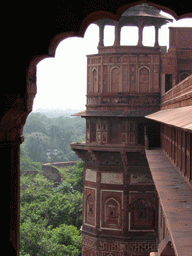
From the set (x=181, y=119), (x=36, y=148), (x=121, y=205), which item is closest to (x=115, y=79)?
(x=121, y=205)

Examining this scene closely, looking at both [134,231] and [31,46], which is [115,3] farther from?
[134,231]

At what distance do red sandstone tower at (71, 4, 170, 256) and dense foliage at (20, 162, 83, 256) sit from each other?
415cm

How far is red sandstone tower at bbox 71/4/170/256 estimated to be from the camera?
20656 millimetres

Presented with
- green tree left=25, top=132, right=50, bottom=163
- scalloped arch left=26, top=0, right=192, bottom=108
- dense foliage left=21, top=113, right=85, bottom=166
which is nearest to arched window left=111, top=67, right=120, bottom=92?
scalloped arch left=26, top=0, right=192, bottom=108

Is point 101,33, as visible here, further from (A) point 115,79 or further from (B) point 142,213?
(B) point 142,213

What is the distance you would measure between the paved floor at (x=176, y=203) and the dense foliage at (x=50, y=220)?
1285 centimetres

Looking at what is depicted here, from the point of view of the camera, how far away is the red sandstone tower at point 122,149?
20656mm

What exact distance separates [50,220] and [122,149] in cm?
1379

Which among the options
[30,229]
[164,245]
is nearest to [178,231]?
[164,245]

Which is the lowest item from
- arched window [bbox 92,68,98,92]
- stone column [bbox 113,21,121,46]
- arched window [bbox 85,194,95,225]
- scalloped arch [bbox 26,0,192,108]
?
arched window [bbox 85,194,95,225]

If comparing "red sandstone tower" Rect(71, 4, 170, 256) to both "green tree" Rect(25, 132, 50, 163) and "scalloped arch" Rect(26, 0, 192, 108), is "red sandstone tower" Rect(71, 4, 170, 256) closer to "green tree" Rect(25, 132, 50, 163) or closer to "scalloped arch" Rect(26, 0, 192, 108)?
"scalloped arch" Rect(26, 0, 192, 108)

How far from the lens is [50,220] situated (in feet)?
105

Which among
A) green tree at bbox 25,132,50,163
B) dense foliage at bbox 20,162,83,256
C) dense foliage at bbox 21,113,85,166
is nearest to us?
dense foliage at bbox 20,162,83,256

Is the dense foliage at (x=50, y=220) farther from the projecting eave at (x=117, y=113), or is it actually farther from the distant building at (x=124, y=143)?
the projecting eave at (x=117, y=113)
